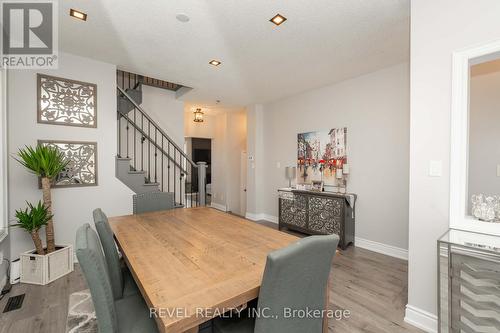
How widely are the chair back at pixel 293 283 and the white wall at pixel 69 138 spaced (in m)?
3.08

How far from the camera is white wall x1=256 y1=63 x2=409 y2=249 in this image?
3.27 metres

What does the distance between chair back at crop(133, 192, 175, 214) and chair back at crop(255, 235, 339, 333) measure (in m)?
2.27

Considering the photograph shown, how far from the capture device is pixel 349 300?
2.25m

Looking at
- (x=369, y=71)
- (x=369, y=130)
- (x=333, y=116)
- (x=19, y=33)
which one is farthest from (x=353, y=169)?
(x=19, y=33)

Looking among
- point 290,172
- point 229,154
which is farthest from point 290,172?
point 229,154

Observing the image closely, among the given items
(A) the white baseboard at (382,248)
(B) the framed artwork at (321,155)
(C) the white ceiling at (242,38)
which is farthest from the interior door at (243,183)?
(A) the white baseboard at (382,248)

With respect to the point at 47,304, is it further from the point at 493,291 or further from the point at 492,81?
the point at 492,81

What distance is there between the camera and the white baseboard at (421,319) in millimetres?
1811

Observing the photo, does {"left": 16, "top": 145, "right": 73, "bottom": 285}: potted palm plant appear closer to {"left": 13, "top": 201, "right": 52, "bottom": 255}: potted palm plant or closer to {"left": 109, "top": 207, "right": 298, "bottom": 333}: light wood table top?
{"left": 13, "top": 201, "right": 52, "bottom": 255}: potted palm plant

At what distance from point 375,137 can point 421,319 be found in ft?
8.08

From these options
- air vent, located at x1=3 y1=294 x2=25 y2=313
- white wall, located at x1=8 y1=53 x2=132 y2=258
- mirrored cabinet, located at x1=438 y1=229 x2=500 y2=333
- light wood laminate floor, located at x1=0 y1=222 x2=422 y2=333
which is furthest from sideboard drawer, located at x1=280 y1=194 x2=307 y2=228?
air vent, located at x1=3 y1=294 x2=25 y2=313

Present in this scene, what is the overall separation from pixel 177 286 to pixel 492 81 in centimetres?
398

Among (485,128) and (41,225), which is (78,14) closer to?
(41,225)

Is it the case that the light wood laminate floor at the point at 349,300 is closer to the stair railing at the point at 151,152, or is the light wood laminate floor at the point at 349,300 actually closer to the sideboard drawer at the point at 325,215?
the sideboard drawer at the point at 325,215
